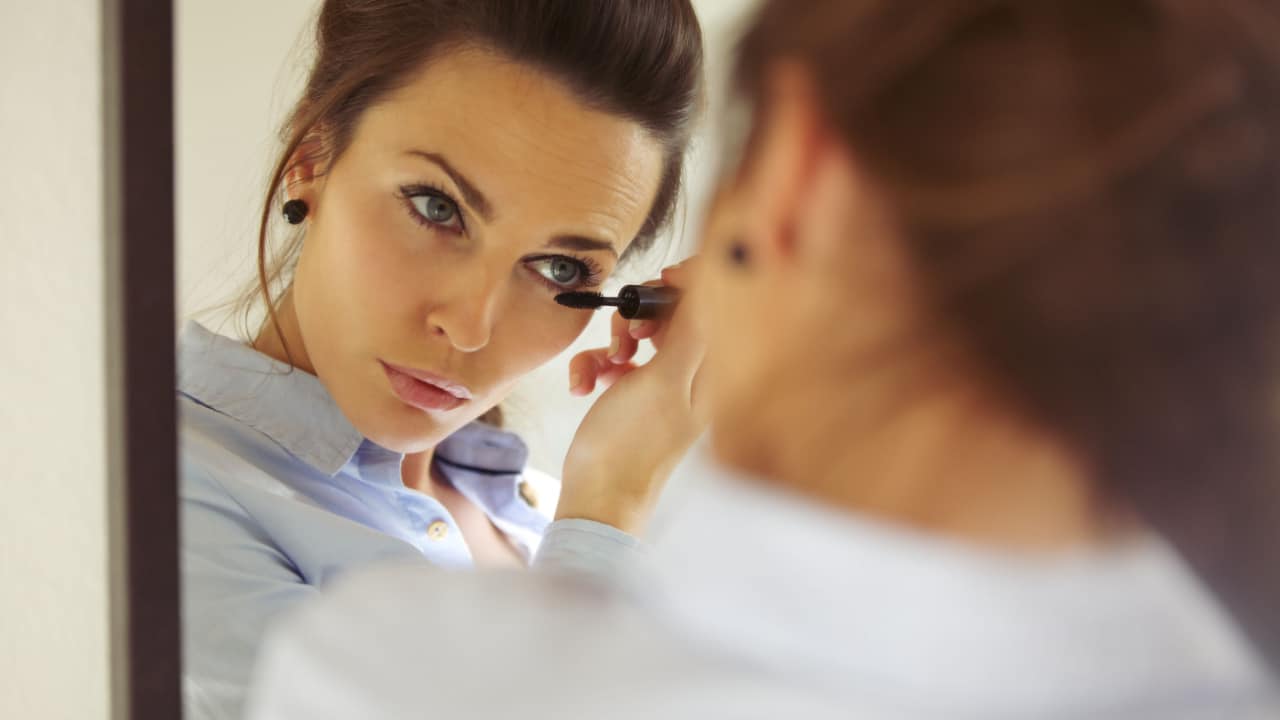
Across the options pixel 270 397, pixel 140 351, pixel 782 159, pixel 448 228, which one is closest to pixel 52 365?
pixel 140 351

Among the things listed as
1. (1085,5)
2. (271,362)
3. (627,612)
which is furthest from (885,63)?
(271,362)

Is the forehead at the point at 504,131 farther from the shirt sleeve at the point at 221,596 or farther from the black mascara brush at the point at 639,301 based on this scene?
the shirt sleeve at the point at 221,596

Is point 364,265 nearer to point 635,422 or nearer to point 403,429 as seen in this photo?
point 403,429

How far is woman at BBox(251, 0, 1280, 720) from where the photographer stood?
10.6 inches

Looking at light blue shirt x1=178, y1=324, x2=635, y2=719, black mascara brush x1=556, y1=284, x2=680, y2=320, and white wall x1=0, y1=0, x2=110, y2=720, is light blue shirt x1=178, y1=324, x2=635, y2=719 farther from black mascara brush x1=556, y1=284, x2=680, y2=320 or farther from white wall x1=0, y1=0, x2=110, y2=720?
black mascara brush x1=556, y1=284, x2=680, y2=320

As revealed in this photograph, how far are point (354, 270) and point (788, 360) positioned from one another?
0.58 meters

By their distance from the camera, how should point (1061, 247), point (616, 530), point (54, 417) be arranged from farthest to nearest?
point (616, 530), point (54, 417), point (1061, 247)

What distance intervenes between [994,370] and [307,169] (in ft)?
2.08

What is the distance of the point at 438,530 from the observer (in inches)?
Answer: 35.2

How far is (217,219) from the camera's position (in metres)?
0.67

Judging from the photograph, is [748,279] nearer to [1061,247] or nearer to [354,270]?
[1061,247]

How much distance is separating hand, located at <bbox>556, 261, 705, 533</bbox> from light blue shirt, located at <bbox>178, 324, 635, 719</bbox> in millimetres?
42

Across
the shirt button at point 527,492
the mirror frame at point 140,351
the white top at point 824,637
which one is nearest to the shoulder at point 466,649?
the white top at point 824,637

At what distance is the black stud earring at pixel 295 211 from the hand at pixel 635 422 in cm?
25
